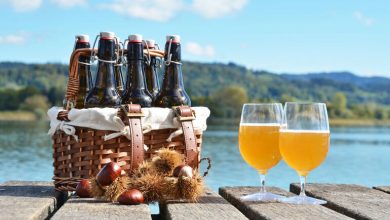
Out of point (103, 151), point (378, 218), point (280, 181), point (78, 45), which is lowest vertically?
point (280, 181)

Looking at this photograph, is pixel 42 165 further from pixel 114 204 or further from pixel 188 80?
pixel 188 80

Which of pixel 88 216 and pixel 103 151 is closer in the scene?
pixel 88 216

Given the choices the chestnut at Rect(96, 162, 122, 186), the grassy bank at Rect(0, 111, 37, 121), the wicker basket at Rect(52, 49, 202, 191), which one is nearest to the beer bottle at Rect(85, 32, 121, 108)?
the wicker basket at Rect(52, 49, 202, 191)

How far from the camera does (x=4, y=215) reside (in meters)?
1.76

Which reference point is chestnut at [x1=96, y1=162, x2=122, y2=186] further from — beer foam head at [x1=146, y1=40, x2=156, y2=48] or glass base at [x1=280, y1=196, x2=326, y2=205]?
beer foam head at [x1=146, y1=40, x2=156, y2=48]

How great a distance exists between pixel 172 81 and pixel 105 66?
0.83ft

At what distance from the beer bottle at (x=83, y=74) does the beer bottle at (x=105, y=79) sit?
6.2 inches

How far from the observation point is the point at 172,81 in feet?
8.34

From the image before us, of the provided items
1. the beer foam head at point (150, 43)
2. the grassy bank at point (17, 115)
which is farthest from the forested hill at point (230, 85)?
the beer foam head at point (150, 43)

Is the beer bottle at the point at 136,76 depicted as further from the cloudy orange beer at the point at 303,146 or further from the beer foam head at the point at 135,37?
the cloudy orange beer at the point at 303,146

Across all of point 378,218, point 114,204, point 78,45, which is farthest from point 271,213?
point 78,45

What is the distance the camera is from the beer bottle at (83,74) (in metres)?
2.67

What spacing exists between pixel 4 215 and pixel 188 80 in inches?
3094

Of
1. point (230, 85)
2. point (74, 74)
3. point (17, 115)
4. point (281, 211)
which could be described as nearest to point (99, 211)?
point (281, 211)
